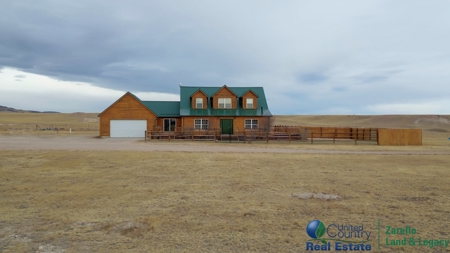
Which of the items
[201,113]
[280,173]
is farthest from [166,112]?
[280,173]

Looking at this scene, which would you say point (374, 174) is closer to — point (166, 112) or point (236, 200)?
point (236, 200)

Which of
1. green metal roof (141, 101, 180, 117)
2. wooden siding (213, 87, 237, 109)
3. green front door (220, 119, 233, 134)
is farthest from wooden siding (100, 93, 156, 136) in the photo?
green front door (220, 119, 233, 134)

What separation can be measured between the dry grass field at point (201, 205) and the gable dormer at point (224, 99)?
24.8 m

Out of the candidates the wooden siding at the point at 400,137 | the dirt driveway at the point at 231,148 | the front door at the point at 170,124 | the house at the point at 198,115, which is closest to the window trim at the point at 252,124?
the house at the point at 198,115

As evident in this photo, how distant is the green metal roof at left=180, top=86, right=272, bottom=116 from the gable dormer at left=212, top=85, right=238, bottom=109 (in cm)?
57

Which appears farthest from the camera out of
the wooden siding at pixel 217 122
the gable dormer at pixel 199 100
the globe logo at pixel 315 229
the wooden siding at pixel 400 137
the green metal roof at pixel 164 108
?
the green metal roof at pixel 164 108

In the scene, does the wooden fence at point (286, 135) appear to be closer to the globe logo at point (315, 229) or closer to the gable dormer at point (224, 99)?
the gable dormer at point (224, 99)

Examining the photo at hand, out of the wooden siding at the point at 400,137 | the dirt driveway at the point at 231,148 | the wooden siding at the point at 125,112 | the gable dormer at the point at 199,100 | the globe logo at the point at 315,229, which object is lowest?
the globe logo at the point at 315,229

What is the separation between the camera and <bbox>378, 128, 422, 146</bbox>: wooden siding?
3089 cm

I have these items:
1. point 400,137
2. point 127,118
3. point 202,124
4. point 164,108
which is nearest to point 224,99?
point 202,124

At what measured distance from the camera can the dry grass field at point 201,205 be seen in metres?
5.90

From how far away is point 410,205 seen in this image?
27.1ft

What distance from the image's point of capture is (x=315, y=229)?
→ 644 centimetres

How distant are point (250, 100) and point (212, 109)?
476cm
